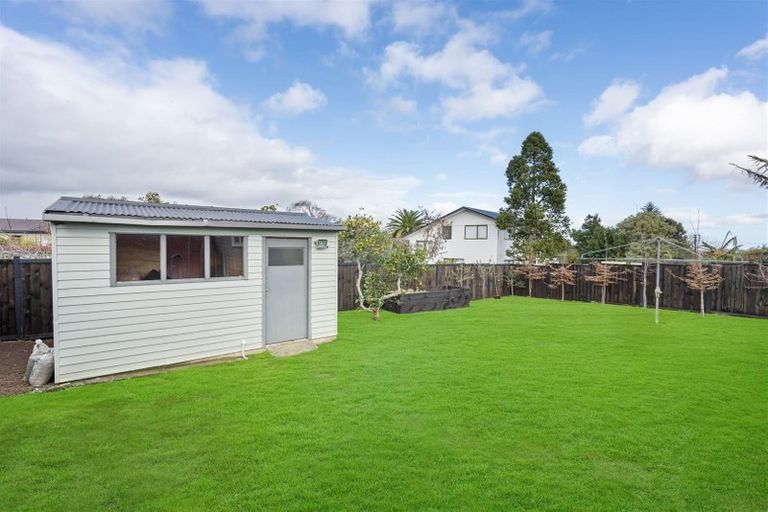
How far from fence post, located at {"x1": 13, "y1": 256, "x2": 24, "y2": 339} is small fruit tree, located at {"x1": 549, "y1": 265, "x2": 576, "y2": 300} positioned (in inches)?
638

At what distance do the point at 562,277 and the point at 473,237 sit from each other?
421 inches

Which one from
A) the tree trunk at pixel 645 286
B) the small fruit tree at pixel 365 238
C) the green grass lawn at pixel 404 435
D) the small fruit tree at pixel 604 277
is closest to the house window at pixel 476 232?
the small fruit tree at pixel 604 277

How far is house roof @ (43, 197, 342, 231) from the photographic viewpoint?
5.06 meters

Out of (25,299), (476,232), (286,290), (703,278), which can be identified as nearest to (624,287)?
(703,278)

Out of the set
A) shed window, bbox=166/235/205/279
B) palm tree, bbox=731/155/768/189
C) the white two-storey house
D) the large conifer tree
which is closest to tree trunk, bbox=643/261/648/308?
the large conifer tree

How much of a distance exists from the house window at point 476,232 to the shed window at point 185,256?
21254mm

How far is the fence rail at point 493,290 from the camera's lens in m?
6.98

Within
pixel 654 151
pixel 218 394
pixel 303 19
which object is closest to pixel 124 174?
pixel 303 19

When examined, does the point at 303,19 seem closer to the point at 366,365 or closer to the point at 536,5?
the point at 536,5

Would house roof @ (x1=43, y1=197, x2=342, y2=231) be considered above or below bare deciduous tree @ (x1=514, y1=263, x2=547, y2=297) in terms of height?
above

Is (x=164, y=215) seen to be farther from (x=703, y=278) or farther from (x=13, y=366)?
(x=703, y=278)

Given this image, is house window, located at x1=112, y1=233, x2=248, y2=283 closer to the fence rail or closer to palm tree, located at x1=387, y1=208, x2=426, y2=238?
the fence rail

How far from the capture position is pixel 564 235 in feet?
62.1

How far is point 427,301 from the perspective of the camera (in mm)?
11664
